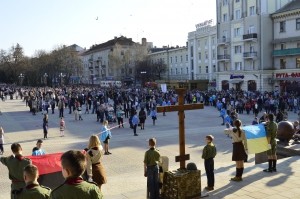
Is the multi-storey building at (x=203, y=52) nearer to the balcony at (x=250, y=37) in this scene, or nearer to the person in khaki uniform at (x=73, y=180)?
the balcony at (x=250, y=37)

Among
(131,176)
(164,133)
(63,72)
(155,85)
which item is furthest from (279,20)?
(63,72)

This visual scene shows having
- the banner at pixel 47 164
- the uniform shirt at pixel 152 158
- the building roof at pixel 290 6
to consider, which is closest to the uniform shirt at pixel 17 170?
the banner at pixel 47 164

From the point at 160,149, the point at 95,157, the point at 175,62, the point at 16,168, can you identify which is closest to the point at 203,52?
the point at 175,62

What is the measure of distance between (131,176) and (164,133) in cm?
1049

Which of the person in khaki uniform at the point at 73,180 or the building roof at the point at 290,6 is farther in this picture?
the building roof at the point at 290,6

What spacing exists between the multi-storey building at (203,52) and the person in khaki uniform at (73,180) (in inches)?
2666

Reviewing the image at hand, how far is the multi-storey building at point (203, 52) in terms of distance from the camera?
72.2 metres

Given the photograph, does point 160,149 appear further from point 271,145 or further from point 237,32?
point 237,32

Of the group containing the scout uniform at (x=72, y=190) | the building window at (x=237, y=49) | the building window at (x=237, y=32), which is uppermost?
the building window at (x=237, y=32)

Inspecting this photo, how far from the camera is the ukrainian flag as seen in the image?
1271 cm

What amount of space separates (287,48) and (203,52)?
23.6 metres

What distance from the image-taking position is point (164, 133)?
23.0m

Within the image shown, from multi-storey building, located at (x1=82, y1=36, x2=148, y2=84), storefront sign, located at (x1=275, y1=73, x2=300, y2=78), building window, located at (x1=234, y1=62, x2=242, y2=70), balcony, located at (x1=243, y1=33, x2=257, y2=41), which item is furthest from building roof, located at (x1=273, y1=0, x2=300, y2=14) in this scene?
multi-storey building, located at (x1=82, y1=36, x2=148, y2=84)

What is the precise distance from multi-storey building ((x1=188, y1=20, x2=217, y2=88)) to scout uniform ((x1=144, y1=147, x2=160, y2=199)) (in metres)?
62.7
